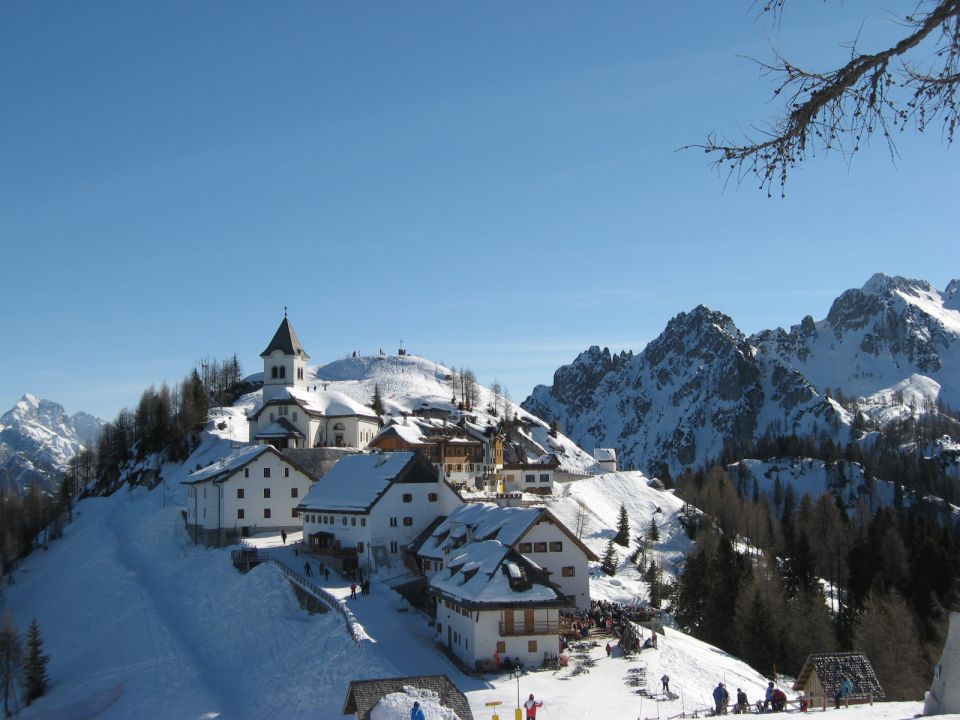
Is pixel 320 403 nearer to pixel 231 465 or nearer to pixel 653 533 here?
pixel 231 465

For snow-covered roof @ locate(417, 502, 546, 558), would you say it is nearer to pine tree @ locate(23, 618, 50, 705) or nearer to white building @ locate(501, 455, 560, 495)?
pine tree @ locate(23, 618, 50, 705)

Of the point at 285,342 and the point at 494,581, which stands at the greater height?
the point at 285,342

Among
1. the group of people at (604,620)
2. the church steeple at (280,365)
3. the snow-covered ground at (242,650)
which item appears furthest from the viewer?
the church steeple at (280,365)

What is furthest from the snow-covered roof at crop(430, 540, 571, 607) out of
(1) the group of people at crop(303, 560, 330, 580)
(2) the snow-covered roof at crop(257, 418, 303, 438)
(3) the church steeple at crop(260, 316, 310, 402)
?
(3) the church steeple at crop(260, 316, 310, 402)

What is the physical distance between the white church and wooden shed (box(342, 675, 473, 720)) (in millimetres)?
59529

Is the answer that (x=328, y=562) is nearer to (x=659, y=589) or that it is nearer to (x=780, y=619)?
(x=659, y=589)

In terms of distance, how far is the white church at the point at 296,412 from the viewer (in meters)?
88.1

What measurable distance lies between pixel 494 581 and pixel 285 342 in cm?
6501

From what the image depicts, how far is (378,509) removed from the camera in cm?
5428

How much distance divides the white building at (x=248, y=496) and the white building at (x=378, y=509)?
685cm

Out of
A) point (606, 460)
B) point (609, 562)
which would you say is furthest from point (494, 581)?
point (606, 460)

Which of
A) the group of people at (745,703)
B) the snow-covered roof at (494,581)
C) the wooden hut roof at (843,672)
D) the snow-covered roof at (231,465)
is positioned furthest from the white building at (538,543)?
the snow-covered roof at (231,465)

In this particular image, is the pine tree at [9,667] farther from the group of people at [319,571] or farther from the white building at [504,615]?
the white building at [504,615]

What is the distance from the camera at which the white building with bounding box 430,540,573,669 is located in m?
37.5
